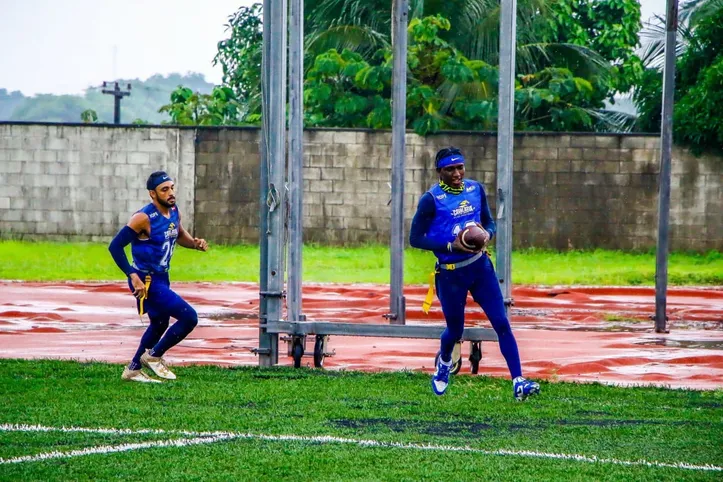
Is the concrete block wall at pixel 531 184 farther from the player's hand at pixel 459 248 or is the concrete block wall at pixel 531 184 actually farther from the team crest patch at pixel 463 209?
the player's hand at pixel 459 248

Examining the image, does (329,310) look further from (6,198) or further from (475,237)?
(6,198)

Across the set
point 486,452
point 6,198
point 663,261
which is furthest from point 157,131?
point 486,452

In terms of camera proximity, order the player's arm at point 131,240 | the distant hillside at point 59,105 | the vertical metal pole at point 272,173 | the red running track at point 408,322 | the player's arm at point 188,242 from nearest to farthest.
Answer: the player's arm at point 131,240 < the player's arm at point 188,242 < the vertical metal pole at point 272,173 < the red running track at point 408,322 < the distant hillside at point 59,105

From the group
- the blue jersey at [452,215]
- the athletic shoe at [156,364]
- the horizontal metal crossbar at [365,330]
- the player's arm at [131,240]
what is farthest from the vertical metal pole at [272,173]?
the blue jersey at [452,215]

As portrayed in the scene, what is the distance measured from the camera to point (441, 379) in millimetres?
9766

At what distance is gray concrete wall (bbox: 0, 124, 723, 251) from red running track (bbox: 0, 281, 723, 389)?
5.00 metres

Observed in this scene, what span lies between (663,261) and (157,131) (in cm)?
1413

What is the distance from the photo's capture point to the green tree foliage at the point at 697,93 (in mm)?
25219

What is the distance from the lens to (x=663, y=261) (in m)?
15.3

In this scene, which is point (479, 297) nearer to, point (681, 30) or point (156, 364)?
point (156, 364)

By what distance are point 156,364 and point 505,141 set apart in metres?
3.45

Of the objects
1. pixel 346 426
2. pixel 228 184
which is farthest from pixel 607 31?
pixel 346 426

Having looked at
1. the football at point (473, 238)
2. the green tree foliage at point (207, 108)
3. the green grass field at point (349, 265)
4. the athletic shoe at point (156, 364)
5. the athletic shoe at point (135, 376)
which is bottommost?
the green grass field at point (349, 265)

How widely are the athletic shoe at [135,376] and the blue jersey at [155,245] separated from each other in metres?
0.81
